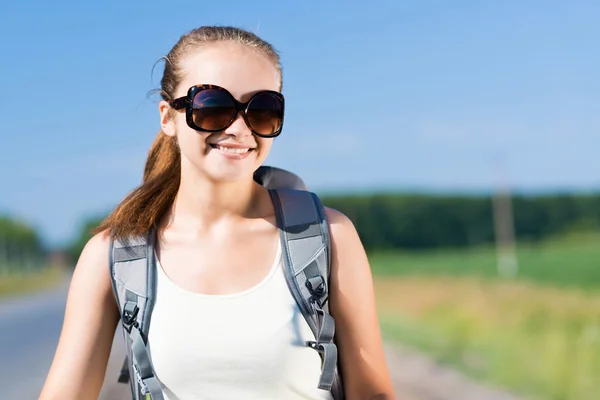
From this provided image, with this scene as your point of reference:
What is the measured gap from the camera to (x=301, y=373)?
7.14 feet

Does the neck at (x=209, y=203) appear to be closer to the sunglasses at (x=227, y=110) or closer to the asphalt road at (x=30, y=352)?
the sunglasses at (x=227, y=110)

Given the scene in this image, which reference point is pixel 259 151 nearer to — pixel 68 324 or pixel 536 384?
pixel 68 324

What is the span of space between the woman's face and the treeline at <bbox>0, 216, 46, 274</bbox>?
5030 inches

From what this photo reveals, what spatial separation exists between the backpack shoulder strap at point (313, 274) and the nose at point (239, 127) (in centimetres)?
26

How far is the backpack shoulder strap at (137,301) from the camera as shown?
214cm

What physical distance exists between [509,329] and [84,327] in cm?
1670

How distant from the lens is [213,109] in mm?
2129

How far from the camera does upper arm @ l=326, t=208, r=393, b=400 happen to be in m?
2.23

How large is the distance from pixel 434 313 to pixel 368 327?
791 inches

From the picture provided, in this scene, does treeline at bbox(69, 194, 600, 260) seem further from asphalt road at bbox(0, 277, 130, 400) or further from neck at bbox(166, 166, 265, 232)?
neck at bbox(166, 166, 265, 232)

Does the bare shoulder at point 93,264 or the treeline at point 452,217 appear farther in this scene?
the treeline at point 452,217

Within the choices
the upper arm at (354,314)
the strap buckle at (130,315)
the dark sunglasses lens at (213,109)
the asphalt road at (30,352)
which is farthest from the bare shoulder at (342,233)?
the asphalt road at (30,352)

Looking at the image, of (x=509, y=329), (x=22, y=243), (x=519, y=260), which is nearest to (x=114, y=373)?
(x=509, y=329)

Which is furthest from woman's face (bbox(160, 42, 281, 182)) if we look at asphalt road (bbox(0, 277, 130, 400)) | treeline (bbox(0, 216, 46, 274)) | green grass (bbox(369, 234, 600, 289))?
treeline (bbox(0, 216, 46, 274))
